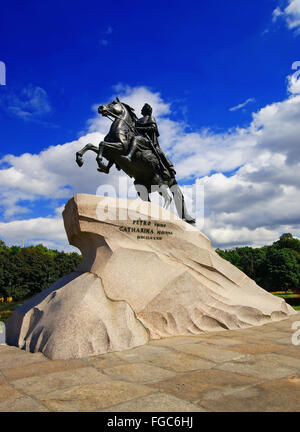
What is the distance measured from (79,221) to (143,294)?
1927mm

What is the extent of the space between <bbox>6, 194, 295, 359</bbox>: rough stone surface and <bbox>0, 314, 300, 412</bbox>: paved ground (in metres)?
0.43

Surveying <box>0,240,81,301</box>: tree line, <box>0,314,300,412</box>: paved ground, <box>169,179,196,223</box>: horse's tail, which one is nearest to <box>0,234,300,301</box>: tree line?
<box>0,240,81,301</box>: tree line

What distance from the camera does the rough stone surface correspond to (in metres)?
4.91

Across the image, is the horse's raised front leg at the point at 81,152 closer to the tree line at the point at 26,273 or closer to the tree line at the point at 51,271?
the tree line at the point at 51,271

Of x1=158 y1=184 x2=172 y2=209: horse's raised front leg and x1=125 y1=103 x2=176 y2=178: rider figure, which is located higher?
x1=125 y1=103 x2=176 y2=178: rider figure

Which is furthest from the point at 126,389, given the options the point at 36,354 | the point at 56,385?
the point at 36,354

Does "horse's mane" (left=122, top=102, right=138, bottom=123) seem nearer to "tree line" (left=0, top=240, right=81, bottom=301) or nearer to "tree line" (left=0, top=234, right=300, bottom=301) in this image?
"tree line" (left=0, top=234, right=300, bottom=301)

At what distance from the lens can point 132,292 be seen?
6.00m

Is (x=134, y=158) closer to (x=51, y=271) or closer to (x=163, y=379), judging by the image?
(x=163, y=379)

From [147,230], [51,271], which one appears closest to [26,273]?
[51,271]

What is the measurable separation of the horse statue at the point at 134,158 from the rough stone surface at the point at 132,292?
84.6 inches
